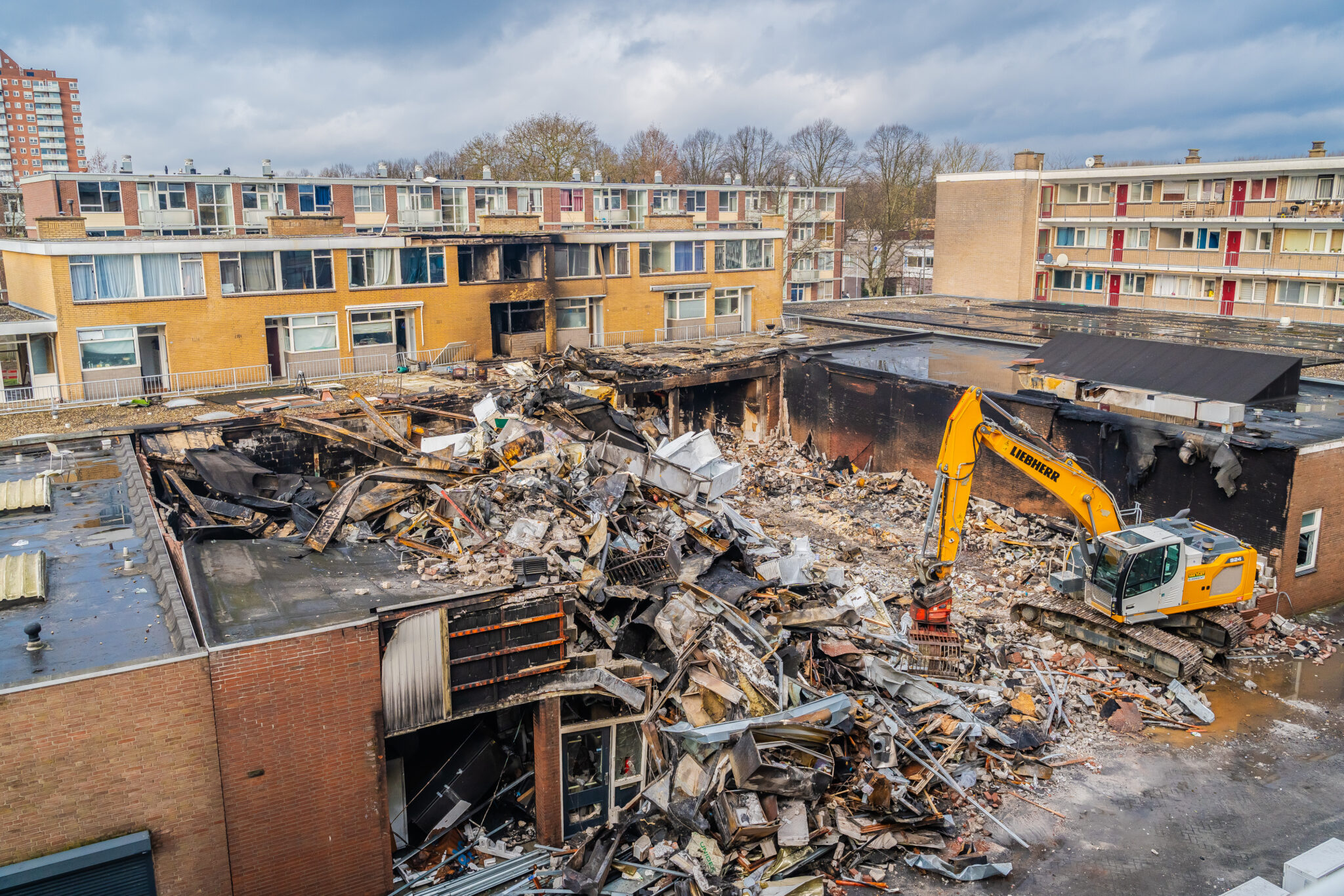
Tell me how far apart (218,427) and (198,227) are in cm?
2280

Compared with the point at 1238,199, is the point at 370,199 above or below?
above

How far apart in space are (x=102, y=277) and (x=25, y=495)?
13.4m

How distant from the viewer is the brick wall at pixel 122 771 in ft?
31.9

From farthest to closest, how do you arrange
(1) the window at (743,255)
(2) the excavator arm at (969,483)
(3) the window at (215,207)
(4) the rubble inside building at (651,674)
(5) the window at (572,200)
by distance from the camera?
(5) the window at (572,200) → (3) the window at (215,207) → (1) the window at (743,255) → (2) the excavator arm at (969,483) → (4) the rubble inside building at (651,674)

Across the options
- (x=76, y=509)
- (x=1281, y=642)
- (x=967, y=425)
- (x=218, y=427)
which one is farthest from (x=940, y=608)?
(x=218, y=427)

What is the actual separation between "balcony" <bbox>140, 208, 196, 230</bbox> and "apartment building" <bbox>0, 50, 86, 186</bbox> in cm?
13391

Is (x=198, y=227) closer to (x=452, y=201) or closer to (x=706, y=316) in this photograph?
(x=452, y=201)

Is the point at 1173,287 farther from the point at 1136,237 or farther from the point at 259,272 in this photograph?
the point at 259,272

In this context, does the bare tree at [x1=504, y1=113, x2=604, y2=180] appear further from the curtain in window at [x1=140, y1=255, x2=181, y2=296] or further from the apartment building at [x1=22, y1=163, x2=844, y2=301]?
the curtain in window at [x1=140, y1=255, x2=181, y2=296]

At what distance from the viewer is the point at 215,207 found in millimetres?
42156

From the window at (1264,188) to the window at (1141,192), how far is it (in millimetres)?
4803

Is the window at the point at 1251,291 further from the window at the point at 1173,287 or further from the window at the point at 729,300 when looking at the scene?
the window at the point at 729,300

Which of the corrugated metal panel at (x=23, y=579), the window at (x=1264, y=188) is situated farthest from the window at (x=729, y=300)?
the corrugated metal panel at (x=23, y=579)

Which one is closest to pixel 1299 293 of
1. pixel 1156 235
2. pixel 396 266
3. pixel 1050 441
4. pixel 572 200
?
pixel 1156 235
